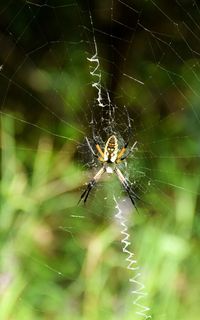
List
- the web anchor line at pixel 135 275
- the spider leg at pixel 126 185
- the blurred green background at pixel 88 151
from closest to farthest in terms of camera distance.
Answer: the web anchor line at pixel 135 275 < the blurred green background at pixel 88 151 < the spider leg at pixel 126 185

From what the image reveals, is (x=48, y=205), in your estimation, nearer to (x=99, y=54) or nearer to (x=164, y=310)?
(x=164, y=310)

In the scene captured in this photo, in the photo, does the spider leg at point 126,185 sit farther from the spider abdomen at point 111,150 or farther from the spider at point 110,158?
the spider abdomen at point 111,150

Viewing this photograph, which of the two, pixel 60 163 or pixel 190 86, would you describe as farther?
pixel 190 86

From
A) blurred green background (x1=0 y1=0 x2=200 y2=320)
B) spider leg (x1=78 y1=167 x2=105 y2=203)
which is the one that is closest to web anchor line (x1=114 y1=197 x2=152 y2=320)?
blurred green background (x1=0 y1=0 x2=200 y2=320)

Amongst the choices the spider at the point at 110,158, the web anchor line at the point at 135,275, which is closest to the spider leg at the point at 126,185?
the spider at the point at 110,158

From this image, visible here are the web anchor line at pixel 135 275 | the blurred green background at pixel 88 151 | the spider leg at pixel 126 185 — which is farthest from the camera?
the spider leg at pixel 126 185

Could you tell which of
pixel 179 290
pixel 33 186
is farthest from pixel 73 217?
pixel 179 290
